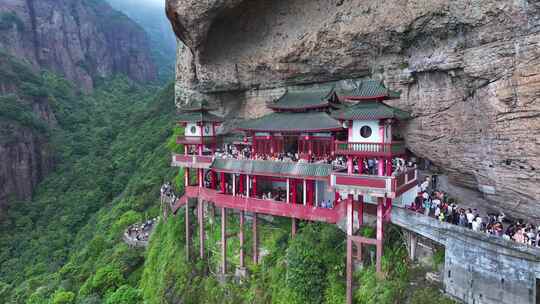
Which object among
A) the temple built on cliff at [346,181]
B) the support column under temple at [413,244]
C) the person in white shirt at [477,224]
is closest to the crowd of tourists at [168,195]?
the temple built on cliff at [346,181]

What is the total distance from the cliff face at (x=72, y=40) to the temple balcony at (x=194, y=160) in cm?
6470

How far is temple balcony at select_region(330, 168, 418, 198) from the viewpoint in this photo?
1578 cm

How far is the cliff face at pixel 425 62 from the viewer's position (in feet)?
50.5

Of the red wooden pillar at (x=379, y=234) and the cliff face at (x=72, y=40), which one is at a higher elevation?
the cliff face at (x=72, y=40)

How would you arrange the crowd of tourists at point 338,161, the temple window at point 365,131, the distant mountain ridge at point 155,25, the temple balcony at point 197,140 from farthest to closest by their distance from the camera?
the distant mountain ridge at point 155,25, the temple balcony at point 197,140, the crowd of tourists at point 338,161, the temple window at point 365,131

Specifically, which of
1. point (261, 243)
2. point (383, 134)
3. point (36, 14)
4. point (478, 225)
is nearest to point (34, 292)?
point (261, 243)

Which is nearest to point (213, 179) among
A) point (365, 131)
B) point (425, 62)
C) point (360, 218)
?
point (360, 218)

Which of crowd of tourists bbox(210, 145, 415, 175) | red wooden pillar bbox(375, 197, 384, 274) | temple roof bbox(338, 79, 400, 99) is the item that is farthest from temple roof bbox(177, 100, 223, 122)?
red wooden pillar bbox(375, 197, 384, 274)

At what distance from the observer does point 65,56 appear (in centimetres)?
8112

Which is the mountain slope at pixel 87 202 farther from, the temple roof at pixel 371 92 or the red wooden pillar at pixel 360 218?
the temple roof at pixel 371 92

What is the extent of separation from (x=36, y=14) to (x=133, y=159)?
5096cm

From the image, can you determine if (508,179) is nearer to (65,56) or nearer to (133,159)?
(133,159)

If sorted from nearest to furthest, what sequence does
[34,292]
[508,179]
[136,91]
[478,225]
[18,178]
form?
[478,225]
[508,179]
[34,292]
[18,178]
[136,91]

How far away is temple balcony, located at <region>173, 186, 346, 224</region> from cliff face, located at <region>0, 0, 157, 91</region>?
2735 inches
